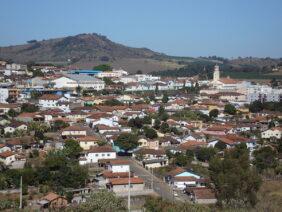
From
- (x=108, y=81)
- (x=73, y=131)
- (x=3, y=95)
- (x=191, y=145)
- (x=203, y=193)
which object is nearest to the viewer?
(x=203, y=193)

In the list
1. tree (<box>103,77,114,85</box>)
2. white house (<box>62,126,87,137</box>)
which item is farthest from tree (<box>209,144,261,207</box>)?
tree (<box>103,77,114,85</box>)

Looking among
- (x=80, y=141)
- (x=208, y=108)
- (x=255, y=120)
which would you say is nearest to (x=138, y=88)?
(x=208, y=108)

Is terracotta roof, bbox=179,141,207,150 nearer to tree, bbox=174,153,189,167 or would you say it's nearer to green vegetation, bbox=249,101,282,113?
tree, bbox=174,153,189,167

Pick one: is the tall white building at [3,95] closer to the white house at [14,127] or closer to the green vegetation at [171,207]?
the white house at [14,127]

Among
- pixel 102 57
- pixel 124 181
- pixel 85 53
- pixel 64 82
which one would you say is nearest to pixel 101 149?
pixel 124 181

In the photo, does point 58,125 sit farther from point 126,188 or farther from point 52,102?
point 126,188
